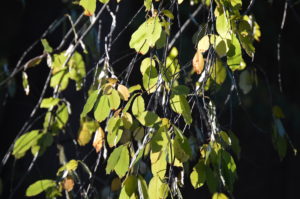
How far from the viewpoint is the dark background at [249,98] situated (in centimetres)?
186

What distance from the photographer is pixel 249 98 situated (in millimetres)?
2855

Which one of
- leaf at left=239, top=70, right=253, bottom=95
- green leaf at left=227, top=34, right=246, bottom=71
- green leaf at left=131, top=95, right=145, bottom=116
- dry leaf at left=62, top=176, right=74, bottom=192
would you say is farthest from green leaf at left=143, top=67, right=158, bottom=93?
leaf at left=239, top=70, right=253, bottom=95

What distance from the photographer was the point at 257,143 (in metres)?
3.27

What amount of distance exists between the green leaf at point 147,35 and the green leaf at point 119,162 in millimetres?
176

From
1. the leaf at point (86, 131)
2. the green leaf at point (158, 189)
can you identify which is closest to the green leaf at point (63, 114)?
the leaf at point (86, 131)

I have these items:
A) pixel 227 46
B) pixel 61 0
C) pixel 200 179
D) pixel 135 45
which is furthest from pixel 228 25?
pixel 61 0

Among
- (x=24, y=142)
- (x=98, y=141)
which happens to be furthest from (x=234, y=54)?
(x=24, y=142)

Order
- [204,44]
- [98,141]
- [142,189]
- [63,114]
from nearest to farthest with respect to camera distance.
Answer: [142,189] < [204,44] < [98,141] < [63,114]

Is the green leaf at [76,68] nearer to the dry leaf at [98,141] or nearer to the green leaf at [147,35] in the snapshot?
the dry leaf at [98,141]

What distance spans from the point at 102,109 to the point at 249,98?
194cm

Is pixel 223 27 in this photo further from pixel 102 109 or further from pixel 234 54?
pixel 102 109

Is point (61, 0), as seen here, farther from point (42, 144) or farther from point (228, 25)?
point (228, 25)

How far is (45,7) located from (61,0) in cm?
9

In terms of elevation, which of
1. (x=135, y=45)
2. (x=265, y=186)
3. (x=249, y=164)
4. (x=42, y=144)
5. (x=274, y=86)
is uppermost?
A: (x=135, y=45)
